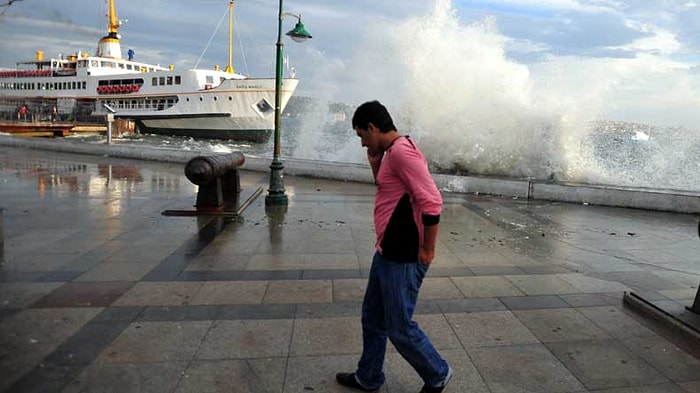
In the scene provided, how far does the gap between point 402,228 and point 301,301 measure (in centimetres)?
209

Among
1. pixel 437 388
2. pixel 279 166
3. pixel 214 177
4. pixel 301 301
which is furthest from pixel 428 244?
pixel 279 166

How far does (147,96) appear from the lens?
43.8m

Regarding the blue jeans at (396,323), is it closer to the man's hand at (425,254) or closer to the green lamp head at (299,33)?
the man's hand at (425,254)

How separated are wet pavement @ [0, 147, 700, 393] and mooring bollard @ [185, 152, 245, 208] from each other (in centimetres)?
46

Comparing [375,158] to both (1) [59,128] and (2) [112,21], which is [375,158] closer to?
(1) [59,128]

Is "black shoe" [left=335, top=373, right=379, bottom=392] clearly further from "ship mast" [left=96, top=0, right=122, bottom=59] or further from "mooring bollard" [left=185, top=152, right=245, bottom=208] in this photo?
"ship mast" [left=96, top=0, right=122, bottom=59]

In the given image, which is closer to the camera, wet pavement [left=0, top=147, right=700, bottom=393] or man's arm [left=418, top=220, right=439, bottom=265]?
man's arm [left=418, top=220, right=439, bottom=265]

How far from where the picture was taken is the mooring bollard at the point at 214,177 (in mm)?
7531

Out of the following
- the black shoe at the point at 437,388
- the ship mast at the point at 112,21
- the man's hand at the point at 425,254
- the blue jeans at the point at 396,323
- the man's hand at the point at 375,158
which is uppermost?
the ship mast at the point at 112,21

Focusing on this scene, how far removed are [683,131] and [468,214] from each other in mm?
16234

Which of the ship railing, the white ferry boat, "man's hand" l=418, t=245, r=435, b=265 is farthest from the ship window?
"man's hand" l=418, t=245, r=435, b=265

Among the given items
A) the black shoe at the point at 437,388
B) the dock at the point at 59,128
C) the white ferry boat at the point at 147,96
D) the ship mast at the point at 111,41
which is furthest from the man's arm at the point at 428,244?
the ship mast at the point at 111,41

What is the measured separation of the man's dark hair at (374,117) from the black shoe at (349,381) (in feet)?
5.02

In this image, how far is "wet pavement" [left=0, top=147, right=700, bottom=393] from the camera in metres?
3.23
